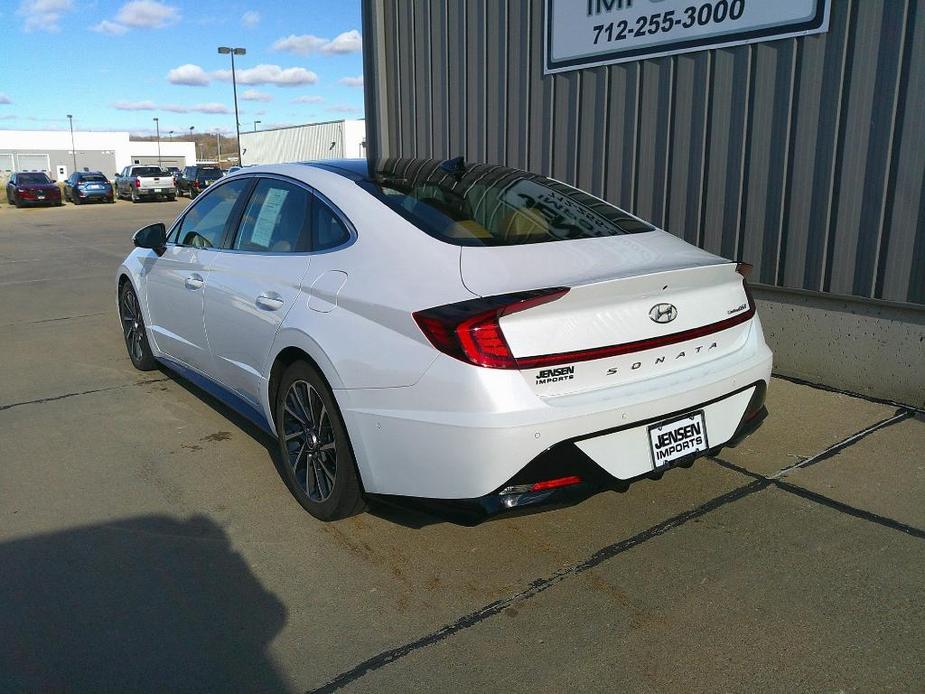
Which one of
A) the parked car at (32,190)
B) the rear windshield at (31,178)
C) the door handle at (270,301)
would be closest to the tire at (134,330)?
the door handle at (270,301)

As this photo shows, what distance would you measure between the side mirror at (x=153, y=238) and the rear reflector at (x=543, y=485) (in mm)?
3324

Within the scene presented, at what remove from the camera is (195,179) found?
121 feet

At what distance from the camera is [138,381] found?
5730 mm

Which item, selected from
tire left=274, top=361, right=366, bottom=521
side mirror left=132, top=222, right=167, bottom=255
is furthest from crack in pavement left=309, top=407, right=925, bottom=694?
side mirror left=132, top=222, right=167, bottom=255

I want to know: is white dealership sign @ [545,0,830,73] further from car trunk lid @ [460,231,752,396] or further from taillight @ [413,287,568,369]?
taillight @ [413,287,568,369]

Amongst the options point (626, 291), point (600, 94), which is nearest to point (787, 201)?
point (600, 94)

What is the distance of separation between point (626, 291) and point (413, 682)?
1.53m

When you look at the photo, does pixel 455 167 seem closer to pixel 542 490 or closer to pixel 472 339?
pixel 472 339

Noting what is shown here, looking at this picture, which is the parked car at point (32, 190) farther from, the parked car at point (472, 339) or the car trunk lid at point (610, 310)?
the car trunk lid at point (610, 310)

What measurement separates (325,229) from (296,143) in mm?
41443

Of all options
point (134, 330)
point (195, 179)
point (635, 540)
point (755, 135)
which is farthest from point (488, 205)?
point (195, 179)

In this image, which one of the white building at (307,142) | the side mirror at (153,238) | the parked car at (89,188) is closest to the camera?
the side mirror at (153,238)

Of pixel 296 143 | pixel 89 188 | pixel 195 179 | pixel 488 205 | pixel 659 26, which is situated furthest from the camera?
pixel 296 143

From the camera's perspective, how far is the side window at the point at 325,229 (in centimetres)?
339
